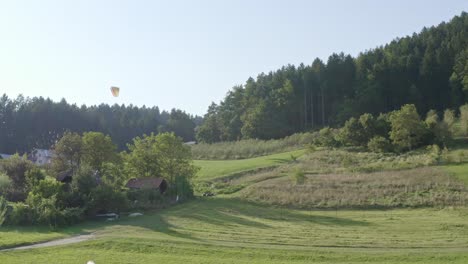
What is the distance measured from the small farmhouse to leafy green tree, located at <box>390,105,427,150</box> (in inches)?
1182

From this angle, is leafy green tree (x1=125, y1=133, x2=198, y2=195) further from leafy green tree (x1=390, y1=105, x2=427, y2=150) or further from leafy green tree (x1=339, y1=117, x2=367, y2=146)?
leafy green tree (x1=390, y1=105, x2=427, y2=150)

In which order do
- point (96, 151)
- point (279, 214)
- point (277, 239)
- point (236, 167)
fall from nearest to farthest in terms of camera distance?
point (277, 239) → point (279, 214) → point (96, 151) → point (236, 167)

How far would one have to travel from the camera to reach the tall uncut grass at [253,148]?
272ft

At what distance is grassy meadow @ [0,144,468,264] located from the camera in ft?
79.6

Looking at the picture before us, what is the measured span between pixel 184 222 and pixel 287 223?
7827 mm

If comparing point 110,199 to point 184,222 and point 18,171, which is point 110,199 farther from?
point 18,171

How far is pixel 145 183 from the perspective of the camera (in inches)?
2002

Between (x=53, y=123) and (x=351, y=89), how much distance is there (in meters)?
79.7

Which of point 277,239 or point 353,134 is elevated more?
point 353,134

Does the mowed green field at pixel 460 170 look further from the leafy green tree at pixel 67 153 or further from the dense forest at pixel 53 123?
the dense forest at pixel 53 123

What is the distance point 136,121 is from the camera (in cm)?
15125

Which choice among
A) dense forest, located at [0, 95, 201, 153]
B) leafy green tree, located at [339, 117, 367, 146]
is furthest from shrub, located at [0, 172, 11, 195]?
dense forest, located at [0, 95, 201, 153]

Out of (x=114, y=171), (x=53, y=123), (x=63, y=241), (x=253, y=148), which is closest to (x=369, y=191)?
(x=63, y=241)

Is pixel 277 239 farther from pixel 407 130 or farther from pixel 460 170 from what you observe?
pixel 407 130
